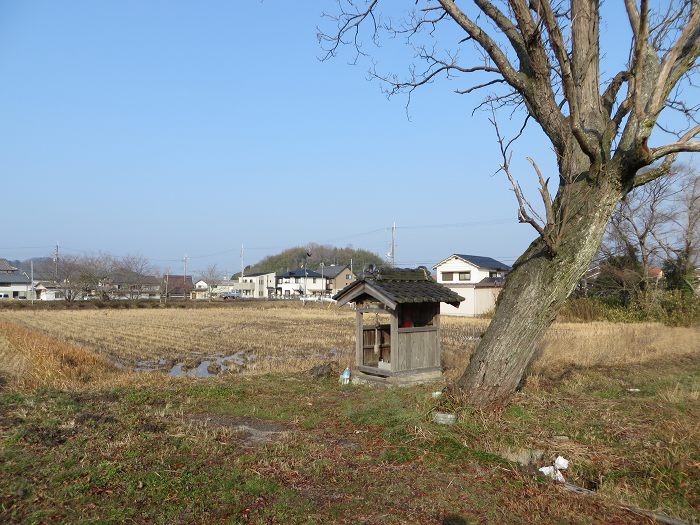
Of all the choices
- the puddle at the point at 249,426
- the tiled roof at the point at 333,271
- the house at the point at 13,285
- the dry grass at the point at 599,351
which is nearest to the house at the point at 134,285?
the house at the point at 13,285

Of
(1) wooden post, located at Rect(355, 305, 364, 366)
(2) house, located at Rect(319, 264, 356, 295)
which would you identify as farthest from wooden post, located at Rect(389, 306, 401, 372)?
(2) house, located at Rect(319, 264, 356, 295)

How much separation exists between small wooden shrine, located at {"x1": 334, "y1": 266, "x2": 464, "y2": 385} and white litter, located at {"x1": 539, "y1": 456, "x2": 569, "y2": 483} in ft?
17.0

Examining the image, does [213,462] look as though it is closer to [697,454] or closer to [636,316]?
[697,454]

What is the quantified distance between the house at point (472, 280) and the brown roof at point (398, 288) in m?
28.6

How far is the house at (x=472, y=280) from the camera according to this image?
140 feet

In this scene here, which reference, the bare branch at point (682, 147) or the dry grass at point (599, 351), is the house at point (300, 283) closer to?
the dry grass at point (599, 351)

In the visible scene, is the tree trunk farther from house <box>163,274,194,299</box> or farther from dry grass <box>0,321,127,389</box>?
house <box>163,274,194,299</box>

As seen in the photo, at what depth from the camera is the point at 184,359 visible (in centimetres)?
1878

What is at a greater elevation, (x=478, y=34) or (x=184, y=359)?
(x=478, y=34)

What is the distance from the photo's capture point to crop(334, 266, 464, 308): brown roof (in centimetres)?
1116

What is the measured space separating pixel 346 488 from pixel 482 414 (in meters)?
2.87

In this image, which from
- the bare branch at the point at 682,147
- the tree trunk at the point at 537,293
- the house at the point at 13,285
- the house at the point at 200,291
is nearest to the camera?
the bare branch at the point at 682,147

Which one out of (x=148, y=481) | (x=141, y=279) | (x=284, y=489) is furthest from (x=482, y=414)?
(x=141, y=279)

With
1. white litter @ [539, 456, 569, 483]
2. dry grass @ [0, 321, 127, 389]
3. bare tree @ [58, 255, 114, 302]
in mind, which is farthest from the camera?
bare tree @ [58, 255, 114, 302]
